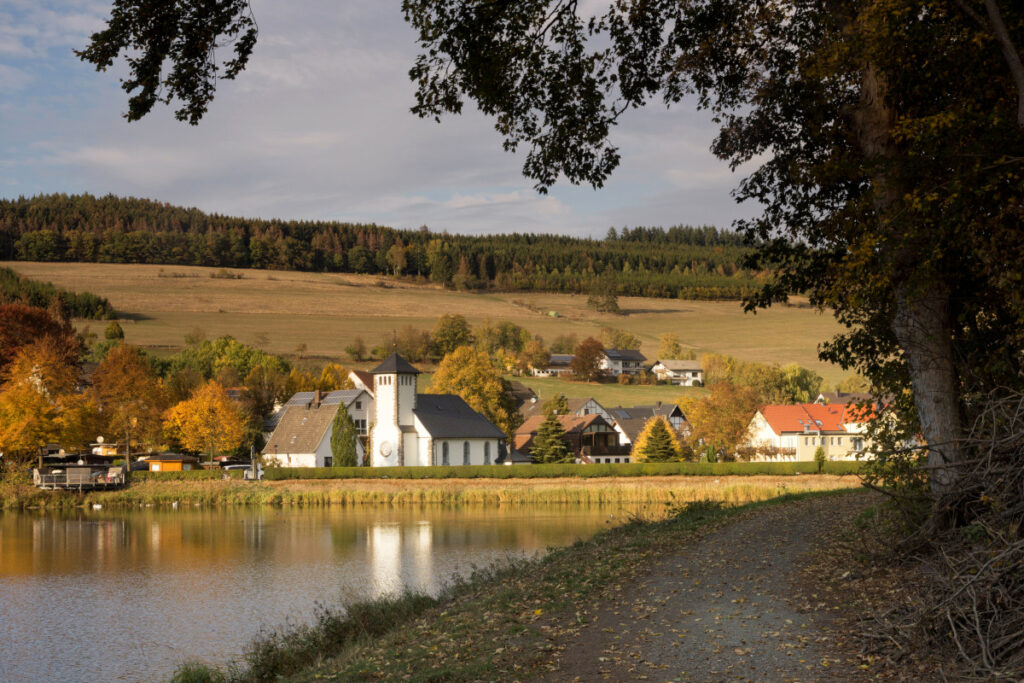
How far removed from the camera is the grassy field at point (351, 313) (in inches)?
4134

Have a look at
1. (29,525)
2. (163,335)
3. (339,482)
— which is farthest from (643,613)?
(163,335)

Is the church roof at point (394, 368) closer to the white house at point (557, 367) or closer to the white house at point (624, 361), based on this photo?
the white house at point (557, 367)

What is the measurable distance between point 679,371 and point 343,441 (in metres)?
70.9

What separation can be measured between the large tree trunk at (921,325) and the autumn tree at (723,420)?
184 feet

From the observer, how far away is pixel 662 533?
18.8 m

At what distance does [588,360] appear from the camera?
114m

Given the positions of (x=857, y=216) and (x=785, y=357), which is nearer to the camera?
(x=857, y=216)

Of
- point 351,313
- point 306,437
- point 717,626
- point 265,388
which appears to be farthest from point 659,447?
point 351,313

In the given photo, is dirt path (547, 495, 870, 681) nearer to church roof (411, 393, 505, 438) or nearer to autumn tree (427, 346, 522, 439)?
church roof (411, 393, 505, 438)

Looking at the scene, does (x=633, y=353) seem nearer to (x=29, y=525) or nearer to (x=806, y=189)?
(x=29, y=525)

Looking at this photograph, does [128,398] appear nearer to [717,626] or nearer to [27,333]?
[27,333]

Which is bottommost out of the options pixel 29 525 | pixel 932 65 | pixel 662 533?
pixel 29 525

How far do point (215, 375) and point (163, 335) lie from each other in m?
13.0

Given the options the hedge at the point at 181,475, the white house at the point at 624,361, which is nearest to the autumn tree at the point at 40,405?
the hedge at the point at 181,475
